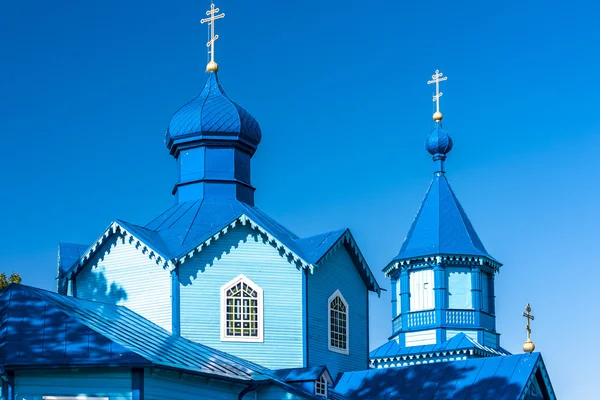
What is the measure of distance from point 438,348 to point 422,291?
7.70ft

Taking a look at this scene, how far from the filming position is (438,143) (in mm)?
48781

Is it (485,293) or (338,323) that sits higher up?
(485,293)

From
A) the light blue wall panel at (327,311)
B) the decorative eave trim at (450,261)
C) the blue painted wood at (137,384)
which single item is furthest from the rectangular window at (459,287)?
the blue painted wood at (137,384)

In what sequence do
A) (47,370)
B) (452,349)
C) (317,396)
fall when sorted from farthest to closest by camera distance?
1. (452,349)
2. (317,396)
3. (47,370)

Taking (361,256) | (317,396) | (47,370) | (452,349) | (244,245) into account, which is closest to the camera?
(47,370)

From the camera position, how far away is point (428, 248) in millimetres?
46219

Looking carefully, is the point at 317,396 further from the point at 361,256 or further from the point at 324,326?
the point at 361,256

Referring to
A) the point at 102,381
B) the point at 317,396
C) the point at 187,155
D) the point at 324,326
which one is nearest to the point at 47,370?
the point at 102,381

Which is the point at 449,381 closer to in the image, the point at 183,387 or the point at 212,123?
the point at 183,387

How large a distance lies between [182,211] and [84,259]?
2.85 metres

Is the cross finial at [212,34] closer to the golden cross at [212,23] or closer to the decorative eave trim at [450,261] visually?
the golden cross at [212,23]

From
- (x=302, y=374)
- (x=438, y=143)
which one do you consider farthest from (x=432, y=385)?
(x=438, y=143)

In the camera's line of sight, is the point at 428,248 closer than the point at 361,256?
No

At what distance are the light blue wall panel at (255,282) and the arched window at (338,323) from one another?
1317mm
